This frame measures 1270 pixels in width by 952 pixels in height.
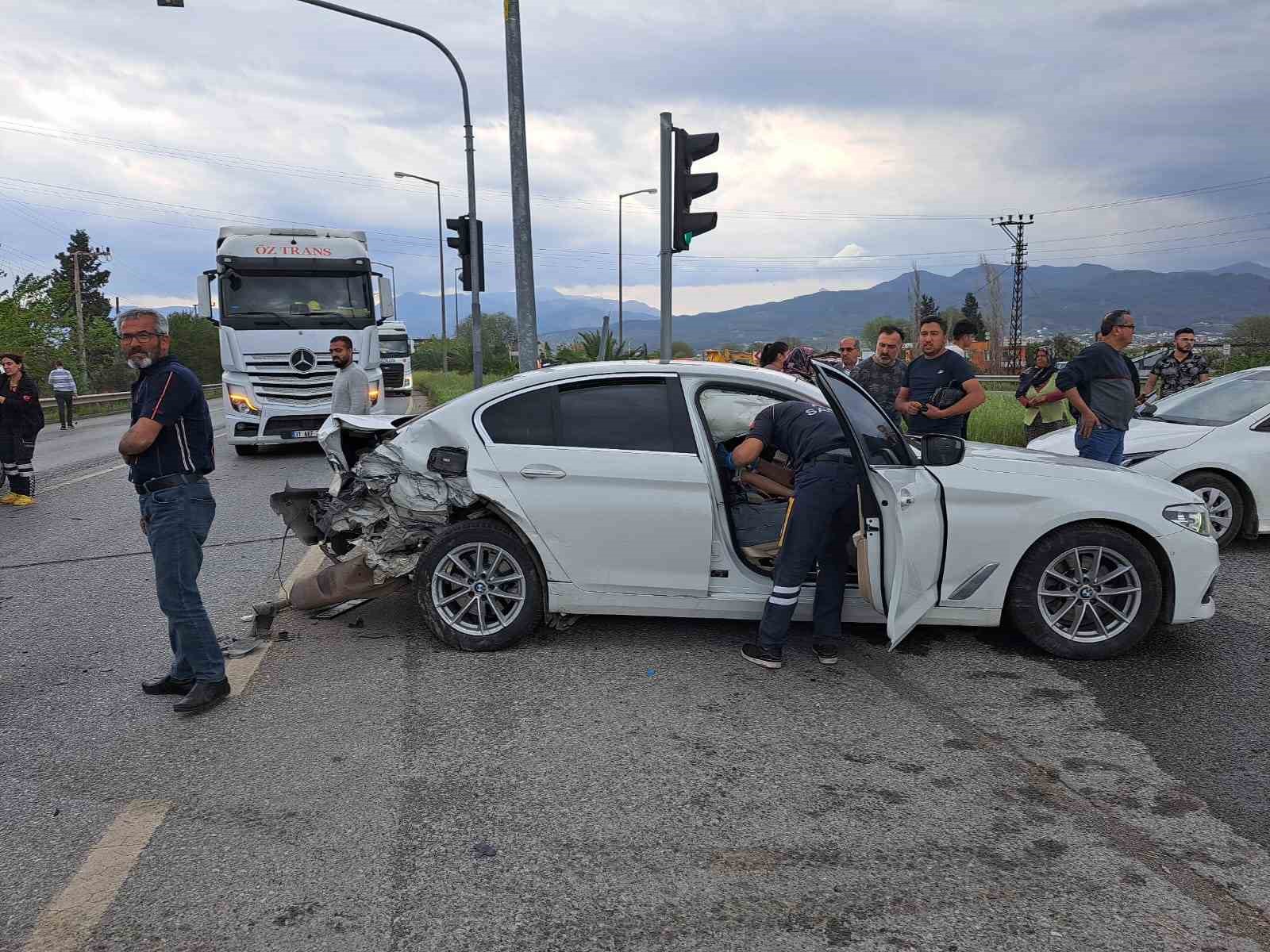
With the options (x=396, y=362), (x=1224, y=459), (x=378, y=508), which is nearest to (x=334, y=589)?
(x=378, y=508)

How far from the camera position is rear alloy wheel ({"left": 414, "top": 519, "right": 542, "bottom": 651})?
4785 mm

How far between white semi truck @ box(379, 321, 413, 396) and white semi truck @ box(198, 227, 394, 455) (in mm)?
16987

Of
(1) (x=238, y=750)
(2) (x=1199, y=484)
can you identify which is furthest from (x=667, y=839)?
(2) (x=1199, y=484)

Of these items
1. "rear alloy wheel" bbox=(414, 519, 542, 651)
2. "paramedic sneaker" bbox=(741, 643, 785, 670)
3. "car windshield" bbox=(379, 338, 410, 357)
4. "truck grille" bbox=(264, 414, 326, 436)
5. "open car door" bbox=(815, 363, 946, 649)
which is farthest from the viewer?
"car windshield" bbox=(379, 338, 410, 357)

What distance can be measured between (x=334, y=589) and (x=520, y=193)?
28.4 feet

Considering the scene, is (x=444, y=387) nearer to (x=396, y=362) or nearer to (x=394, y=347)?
(x=396, y=362)

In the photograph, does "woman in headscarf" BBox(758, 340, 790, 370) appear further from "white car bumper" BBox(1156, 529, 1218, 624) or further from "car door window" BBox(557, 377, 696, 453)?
→ "white car bumper" BBox(1156, 529, 1218, 624)

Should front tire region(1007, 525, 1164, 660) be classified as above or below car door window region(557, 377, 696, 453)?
below

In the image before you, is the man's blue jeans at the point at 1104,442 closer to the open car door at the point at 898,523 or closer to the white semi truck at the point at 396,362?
the open car door at the point at 898,523

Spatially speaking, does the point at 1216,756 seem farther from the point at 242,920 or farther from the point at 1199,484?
the point at 1199,484

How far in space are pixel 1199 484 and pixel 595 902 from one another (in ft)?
21.1

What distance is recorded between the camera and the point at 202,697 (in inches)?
161

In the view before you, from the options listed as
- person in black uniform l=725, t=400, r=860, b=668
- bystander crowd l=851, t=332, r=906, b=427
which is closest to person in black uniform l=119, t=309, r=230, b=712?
person in black uniform l=725, t=400, r=860, b=668

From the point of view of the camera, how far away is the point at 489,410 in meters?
5.02
